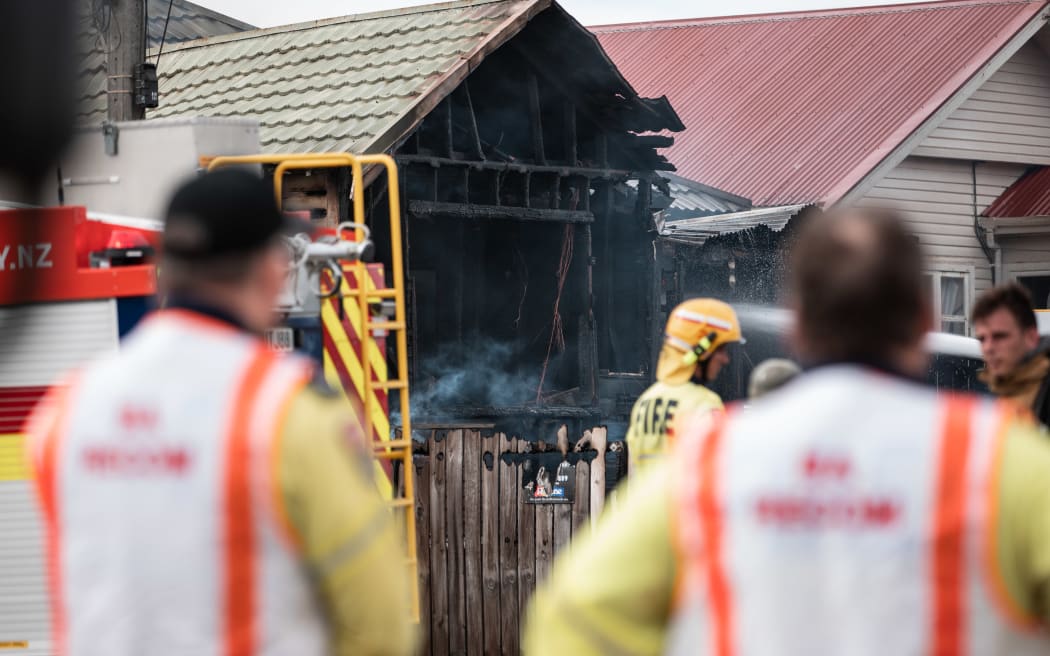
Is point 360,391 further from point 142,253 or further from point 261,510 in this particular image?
point 261,510

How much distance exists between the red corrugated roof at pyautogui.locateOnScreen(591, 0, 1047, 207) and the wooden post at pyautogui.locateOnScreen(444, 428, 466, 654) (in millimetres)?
13057

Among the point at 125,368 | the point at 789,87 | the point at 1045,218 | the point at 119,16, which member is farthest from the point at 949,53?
the point at 125,368

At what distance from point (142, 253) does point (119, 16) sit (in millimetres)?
5585

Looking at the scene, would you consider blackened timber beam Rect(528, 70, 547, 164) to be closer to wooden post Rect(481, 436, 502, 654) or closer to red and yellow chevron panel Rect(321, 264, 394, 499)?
wooden post Rect(481, 436, 502, 654)

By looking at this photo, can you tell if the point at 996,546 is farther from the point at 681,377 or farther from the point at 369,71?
the point at 369,71

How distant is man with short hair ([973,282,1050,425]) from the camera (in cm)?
589

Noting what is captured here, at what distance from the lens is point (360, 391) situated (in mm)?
7676

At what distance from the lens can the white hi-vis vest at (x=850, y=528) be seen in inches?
93.6

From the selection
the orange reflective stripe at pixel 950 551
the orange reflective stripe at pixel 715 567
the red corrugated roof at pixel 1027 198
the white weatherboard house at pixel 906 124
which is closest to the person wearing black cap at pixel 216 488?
the orange reflective stripe at pixel 715 567

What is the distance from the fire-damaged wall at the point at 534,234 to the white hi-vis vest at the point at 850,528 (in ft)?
39.5

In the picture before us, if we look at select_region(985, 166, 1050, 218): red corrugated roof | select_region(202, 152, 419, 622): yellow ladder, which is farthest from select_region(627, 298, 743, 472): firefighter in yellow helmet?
select_region(985, 166, 1050, 218): red corrugated roof

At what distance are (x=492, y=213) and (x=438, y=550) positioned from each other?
566 centimetres

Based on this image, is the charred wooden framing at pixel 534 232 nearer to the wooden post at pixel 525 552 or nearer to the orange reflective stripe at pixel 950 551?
the wooden post at pixel 525 552

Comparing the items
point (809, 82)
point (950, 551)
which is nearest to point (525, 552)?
point (950, 551)
